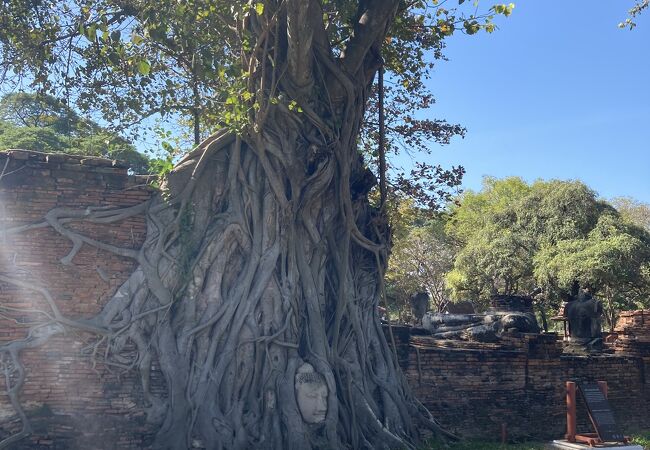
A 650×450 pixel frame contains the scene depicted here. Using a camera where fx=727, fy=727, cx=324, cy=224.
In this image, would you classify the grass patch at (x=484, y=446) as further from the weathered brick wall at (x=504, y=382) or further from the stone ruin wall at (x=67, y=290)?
the stone ruin wall at (x=67, y=290)

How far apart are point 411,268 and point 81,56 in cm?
1966

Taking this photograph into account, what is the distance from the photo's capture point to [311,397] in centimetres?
773

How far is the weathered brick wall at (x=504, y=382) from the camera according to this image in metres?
10.2

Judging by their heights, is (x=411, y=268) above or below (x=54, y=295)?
above

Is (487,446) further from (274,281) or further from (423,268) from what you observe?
(423,268)

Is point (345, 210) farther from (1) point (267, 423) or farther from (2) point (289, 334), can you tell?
(1) point (267, 423)

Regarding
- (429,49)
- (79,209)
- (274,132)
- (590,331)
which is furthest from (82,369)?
(590,331)

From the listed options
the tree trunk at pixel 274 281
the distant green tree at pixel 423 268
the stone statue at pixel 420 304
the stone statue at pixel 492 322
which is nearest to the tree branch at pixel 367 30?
the tree trunk at pixel 274 281

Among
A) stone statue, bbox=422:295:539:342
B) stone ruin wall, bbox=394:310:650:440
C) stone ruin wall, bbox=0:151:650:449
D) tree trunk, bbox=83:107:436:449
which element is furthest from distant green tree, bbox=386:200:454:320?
stone ruin wall, bbox=0:151:650:449

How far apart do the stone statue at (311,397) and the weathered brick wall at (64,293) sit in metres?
1.63

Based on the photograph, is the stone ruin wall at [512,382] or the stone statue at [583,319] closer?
the stone ruin wall at [512,382]

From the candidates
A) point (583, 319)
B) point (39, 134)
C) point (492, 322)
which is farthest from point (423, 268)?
point (492, 322)

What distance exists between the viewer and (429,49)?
37.1 feet

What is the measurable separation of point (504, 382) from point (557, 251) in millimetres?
11426
